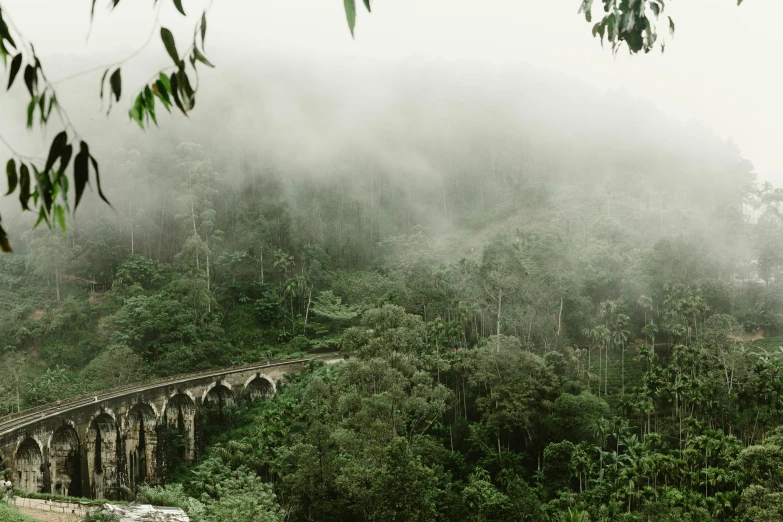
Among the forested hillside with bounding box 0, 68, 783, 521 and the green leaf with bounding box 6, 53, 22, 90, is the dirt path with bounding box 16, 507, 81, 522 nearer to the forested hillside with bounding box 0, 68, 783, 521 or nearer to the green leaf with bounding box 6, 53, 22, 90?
the forested hillside with bounding box 0, 68, 783, 521

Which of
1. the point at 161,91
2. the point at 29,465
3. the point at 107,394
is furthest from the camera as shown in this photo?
the point at 107,394

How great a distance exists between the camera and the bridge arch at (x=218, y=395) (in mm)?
39125

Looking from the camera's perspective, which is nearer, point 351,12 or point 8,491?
Result: point 351,12

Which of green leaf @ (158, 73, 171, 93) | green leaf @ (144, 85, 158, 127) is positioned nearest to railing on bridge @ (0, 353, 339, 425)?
green leaf @ (144, 85, 158, 127)

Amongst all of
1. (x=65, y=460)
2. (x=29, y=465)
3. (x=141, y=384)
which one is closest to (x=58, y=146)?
(x=29, y=465)

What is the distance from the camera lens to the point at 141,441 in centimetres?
3431

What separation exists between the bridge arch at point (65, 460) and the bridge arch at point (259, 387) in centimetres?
1279

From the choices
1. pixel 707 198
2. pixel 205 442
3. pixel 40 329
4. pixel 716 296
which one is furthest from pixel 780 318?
pixel 40 329

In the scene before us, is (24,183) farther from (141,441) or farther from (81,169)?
(141,441)

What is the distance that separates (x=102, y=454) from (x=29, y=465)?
5.39 m

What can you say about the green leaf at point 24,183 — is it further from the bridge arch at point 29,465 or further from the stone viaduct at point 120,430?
the bridge arch at point 29,465

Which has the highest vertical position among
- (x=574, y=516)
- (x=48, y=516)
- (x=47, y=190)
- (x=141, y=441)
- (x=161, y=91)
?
(x=161, y=91)

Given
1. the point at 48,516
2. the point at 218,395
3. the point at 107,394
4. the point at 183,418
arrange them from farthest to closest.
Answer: the point at 218,395 < the point at 183,418 < the point at 107,394 < the point at 48,516

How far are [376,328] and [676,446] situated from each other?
16.6m
